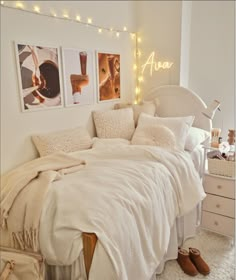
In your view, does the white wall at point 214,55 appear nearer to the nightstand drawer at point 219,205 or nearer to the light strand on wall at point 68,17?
the light strand on wall at point 68,17

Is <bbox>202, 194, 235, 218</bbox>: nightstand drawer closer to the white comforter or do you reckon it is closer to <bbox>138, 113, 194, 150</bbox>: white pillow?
the white comforter

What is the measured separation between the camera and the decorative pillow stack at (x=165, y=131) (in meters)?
2.26

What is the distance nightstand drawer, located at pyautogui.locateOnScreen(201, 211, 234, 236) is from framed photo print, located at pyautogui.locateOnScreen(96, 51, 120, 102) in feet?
5.22

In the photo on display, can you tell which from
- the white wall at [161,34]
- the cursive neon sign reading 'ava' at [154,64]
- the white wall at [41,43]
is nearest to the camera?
the white wall at [41,43]

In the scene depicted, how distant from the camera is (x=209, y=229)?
2.17 m

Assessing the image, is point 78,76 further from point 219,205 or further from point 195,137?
point 219,205

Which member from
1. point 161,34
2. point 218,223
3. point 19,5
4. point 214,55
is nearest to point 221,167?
point 218,223

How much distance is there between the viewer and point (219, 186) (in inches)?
82.7

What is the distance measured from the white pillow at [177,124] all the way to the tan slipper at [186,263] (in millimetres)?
866

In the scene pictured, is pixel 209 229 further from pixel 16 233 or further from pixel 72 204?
pixel 16 233

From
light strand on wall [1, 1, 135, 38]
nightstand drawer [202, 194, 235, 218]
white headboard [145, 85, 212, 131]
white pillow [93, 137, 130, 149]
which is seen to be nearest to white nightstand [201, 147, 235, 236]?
nightstand drawer [202, 194, 235, 218]

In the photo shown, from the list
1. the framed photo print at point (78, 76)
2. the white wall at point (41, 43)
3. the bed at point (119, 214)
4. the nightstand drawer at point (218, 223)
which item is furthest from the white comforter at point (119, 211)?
the framed photo print at point (78, 76)

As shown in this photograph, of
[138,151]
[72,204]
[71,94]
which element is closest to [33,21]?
[71,94]

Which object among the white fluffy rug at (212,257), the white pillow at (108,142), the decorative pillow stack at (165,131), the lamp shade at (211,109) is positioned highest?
the lamp shade at (211,109)
